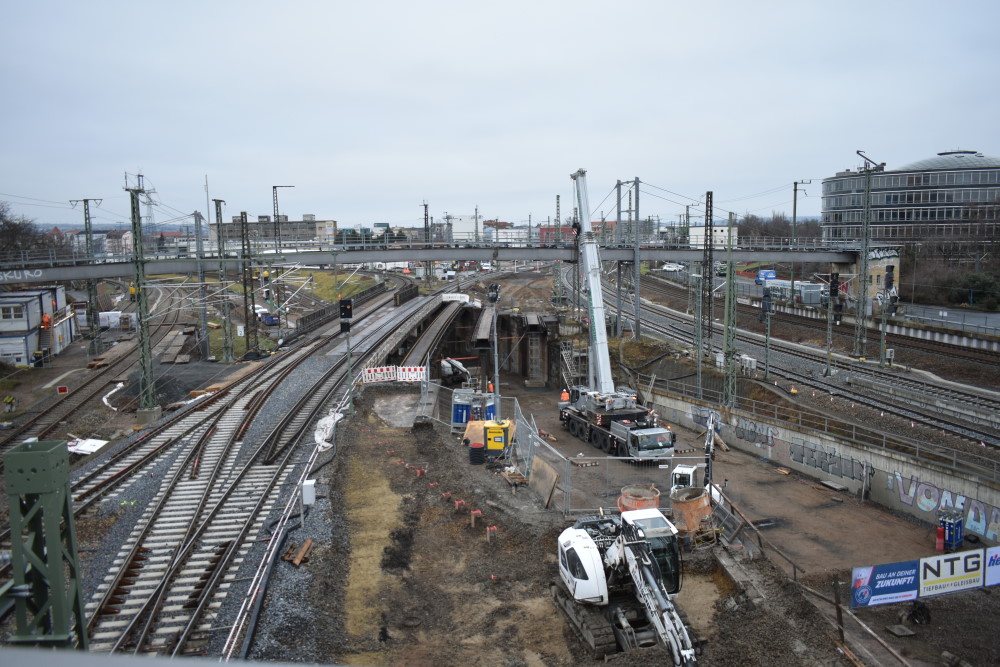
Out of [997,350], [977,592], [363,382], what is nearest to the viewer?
[977,592]

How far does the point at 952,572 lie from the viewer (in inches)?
568

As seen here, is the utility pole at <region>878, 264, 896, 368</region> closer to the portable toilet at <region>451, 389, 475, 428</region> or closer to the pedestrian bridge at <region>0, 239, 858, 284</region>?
the pedestrian bridge at <region>0, 239, 858, 284</region>

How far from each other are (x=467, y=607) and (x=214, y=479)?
34.2 feet

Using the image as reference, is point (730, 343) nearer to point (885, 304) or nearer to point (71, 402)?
point (885, 304)

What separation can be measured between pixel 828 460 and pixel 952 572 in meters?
12.2

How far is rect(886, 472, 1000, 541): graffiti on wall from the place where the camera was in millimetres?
20156

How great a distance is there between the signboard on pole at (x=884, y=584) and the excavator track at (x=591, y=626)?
510cm

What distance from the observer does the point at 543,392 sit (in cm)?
5512

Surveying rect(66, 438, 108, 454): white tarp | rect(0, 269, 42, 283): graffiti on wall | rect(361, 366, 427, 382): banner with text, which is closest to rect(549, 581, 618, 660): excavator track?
rect(66, 438, 108, 454): white tarp

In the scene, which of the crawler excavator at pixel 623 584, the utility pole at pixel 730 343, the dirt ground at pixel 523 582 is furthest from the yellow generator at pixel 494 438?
the utility pole at pixel 730 343

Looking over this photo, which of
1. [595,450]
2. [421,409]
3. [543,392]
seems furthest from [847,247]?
[421,409]

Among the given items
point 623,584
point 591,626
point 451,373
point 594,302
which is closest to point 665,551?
point 623,584

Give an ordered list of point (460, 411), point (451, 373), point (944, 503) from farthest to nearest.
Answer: point (451, 373) → point (460, 411) → point (944, 503)

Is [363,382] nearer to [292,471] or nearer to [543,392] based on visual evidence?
[292,471]
